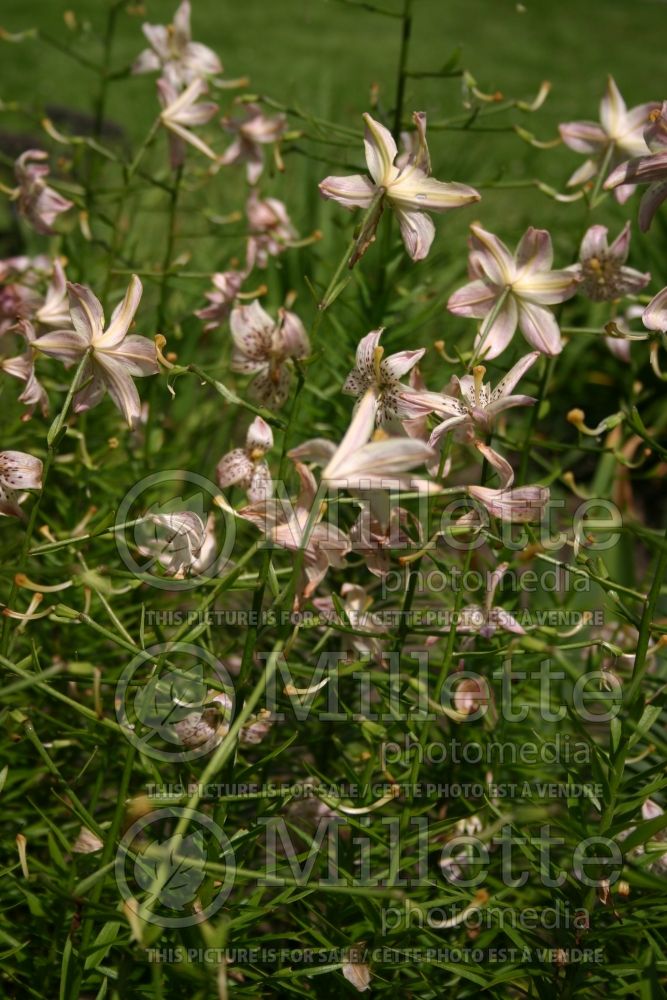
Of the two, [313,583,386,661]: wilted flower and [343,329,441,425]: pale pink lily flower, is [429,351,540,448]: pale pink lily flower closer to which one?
[343,329,441,425]: pale pink lily flower

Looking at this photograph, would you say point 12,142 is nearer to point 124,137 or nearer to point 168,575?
point 124,137

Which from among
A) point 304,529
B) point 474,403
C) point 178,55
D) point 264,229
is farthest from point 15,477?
point 178,55

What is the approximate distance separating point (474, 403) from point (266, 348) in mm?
259

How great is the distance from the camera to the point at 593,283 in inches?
34.8

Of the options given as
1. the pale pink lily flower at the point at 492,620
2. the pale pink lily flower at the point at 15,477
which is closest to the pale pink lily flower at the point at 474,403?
the pale pink lily flower at the point at 492,620

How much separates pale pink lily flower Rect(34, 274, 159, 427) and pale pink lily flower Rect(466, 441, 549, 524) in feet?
0.82

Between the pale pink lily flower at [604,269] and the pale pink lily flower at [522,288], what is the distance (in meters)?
0.11

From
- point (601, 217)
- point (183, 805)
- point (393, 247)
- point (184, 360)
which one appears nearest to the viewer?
point (183, 805)

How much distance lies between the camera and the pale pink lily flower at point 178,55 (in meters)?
1.17

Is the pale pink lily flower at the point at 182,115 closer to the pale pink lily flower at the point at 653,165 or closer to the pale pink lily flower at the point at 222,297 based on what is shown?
the pale pink lily flower at the point at 222,297

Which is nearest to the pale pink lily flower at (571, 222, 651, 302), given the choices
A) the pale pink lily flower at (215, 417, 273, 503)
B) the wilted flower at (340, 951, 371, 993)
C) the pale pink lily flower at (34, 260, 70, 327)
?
the pale pink lily flower at (215, 417, 273, 503)

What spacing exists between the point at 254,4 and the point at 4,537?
6332 mm

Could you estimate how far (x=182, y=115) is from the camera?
102 cm

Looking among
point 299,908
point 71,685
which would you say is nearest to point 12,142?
point 71,685
